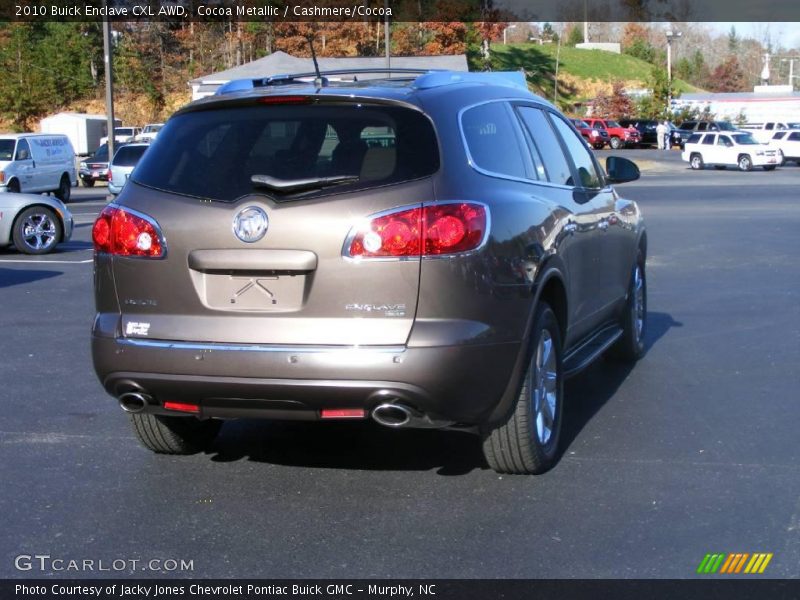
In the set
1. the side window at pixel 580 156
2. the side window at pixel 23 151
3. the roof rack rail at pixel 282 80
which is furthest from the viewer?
the side window at pixel 23 151

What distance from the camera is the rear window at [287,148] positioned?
4.91 m

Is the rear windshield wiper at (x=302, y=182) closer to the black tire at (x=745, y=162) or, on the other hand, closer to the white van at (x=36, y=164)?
the white van at (x=36, y=164)

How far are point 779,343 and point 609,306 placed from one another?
221cm

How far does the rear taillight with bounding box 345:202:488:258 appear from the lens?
4727mm

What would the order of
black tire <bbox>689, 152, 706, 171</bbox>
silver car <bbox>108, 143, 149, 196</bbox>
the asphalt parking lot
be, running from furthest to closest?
1. black tire <bbox>689, 152, 706, 171</bbox>
2. silver car <bbox>108, 143, 149, 196</bbox>
3. the asphalt parking lot

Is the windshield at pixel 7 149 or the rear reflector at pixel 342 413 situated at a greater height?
the rear reflector at pixel 342 413

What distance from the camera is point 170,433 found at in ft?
19.1

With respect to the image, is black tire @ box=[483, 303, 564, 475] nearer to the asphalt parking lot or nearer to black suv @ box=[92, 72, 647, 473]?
black suv @ box=[92, 72, 647, 473]

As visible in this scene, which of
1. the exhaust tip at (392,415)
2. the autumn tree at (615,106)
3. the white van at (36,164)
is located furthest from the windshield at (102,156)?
the autumn tree at (615,106)

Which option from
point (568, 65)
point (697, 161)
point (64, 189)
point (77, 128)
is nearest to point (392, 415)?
point (64, 189)

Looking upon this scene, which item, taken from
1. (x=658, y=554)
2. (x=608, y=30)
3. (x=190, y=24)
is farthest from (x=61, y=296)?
(x=608, y=30)

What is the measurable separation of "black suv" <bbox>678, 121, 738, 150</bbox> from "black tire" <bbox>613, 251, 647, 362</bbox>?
56442mm

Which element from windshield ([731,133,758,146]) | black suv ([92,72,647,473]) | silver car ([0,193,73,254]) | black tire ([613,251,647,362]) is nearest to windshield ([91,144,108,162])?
windshield ([731,133,758,146])

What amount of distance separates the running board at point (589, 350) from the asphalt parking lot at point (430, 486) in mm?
359
